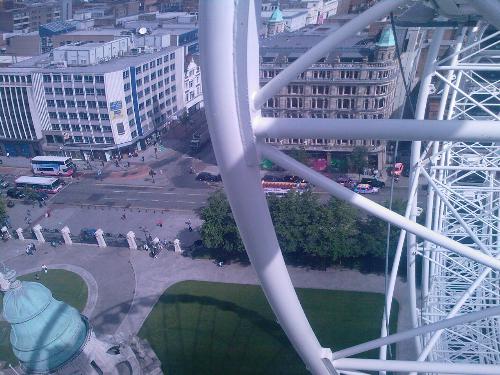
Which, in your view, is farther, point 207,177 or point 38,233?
point 207,177

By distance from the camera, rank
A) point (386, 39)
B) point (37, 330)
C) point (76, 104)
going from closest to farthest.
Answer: point (37, 330) < point (386, 39) < point (76, 104)

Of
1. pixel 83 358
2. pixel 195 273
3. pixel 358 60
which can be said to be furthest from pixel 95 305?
pixel 358 60

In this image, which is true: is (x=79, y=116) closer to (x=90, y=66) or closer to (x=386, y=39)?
(x=90, y=66)

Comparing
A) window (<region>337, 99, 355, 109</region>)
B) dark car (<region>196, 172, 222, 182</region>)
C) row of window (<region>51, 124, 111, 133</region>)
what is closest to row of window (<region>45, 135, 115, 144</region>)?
row of window (<region>51, 124, 111, 133</region>)

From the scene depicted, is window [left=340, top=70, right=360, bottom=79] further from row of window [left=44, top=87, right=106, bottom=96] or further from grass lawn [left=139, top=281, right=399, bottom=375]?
row of window [left=44, top=87, right=106, bottom=96]

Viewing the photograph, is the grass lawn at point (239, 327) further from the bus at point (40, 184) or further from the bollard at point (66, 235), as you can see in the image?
the bus at point (40, 184)

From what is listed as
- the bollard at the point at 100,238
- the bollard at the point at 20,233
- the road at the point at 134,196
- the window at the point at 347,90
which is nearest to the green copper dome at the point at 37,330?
the bollard at the point at 100,238

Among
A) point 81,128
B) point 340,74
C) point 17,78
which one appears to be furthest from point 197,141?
point 17,78
